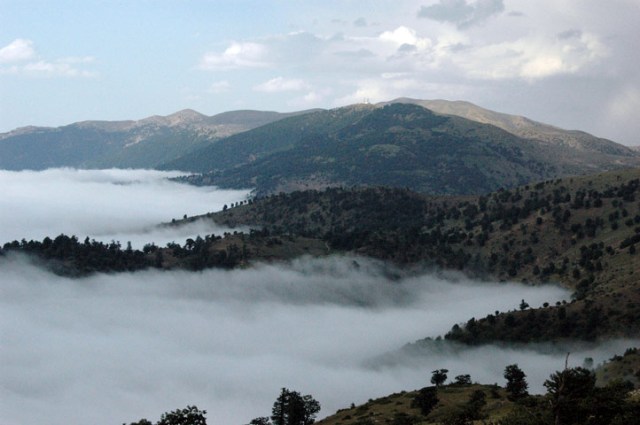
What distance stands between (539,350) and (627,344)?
25.0m

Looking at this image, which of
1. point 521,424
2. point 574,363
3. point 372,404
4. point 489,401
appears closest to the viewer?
point 521,424

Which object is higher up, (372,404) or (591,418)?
(591,418)

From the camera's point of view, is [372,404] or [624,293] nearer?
[372,404]

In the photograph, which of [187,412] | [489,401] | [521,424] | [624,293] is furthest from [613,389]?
[624,293]

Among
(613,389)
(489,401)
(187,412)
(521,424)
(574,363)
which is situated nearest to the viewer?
(521,424)

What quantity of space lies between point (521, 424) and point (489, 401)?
5331cm

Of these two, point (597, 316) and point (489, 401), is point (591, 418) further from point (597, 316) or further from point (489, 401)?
point (597, 316)

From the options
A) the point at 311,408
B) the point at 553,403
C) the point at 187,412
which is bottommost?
the point at 311,408

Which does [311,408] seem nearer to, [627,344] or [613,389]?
[613,389]

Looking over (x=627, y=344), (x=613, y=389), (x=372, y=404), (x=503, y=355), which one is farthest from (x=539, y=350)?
(x=613, y=389)

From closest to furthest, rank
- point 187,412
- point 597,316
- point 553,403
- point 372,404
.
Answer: point 553,403
point 187,412
point 372,404
point 597,316

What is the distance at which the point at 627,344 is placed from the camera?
180000 millimetres

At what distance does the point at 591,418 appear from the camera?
231 ft

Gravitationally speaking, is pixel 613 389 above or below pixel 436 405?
above
